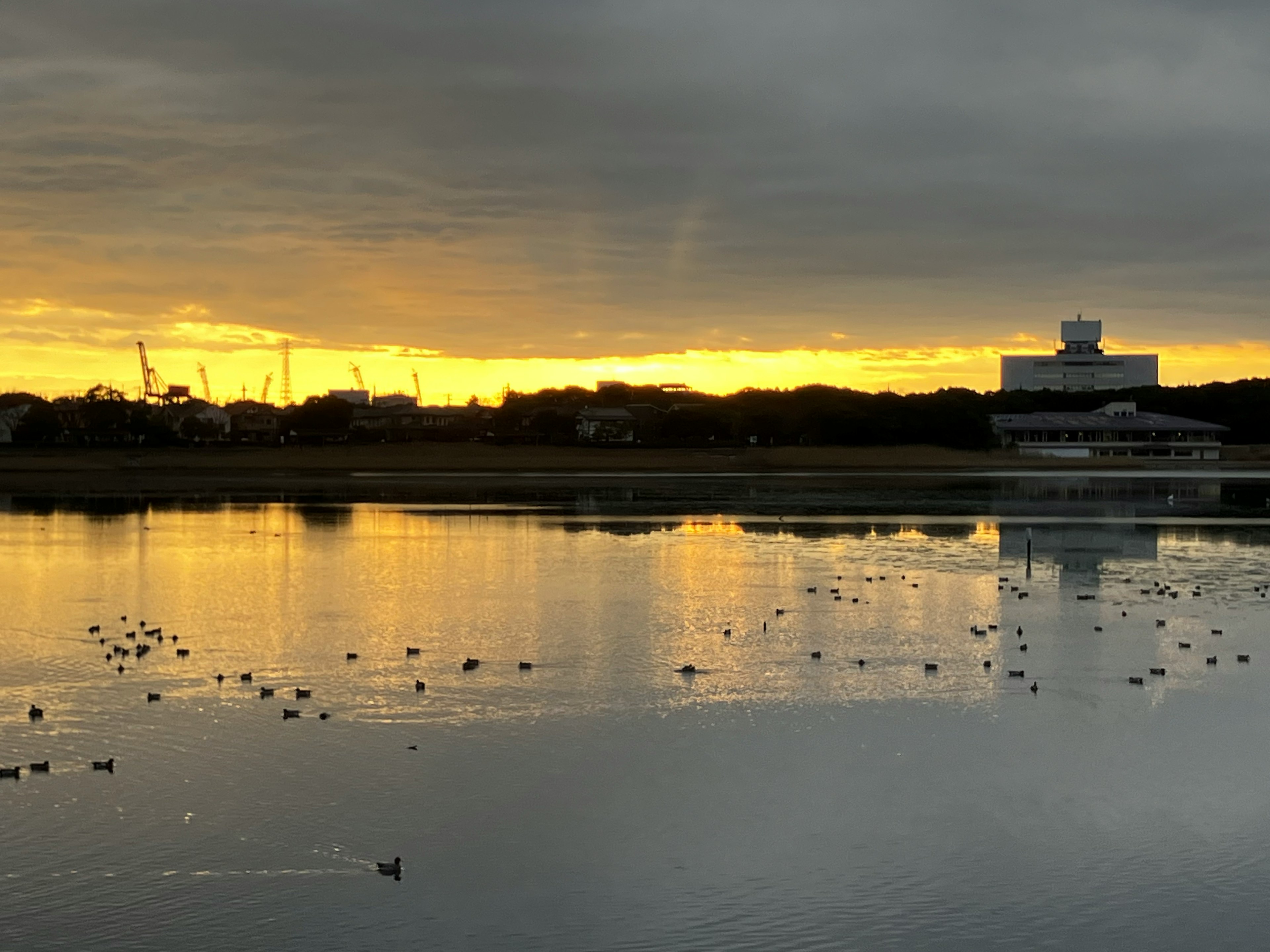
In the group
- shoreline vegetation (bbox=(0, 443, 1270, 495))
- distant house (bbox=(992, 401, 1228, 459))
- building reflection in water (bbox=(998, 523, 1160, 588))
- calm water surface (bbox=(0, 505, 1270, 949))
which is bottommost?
calm water surface (bbox=(0, 505, 1270, 949))

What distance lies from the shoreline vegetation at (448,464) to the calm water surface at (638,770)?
65.6 m

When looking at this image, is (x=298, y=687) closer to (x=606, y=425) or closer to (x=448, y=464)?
(x=448, y=464)

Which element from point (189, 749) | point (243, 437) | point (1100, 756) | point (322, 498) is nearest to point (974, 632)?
point (1100, 756)

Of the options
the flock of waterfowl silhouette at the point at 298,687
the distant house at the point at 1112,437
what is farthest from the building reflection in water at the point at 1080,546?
the distant house at the point at 1112,437

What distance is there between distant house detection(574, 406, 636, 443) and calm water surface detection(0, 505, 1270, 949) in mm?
123209

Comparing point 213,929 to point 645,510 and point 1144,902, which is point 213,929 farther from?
point 645,510

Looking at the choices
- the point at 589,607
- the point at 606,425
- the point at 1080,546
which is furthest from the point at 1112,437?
the point at 589,607

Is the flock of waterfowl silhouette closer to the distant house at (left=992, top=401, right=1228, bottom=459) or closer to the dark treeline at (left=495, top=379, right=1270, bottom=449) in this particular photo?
the dark treeline at (left=495, top=379, right=1270, bottom=449)

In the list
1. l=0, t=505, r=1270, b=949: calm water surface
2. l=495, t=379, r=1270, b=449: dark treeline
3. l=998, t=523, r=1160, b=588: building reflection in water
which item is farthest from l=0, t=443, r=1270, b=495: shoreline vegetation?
l=0, t=505, r=1270, b=949: calm water surface

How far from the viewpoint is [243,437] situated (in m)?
186

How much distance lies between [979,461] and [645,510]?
74.9 meters

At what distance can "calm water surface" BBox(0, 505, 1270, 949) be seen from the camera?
1406 centimetres

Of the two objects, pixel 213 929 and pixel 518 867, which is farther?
pixel 518 867

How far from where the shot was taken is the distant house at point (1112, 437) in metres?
152
